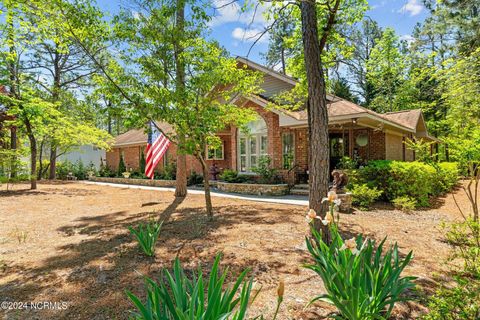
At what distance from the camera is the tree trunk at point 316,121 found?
4.60 meters

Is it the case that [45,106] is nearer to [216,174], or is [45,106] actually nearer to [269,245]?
[216,174]

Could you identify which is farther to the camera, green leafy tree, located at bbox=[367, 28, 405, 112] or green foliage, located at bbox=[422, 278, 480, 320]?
green leafy tree, located at bbox=[367, 28, 405, 112]

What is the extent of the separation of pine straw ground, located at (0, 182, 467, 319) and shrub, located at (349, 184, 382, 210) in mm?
403

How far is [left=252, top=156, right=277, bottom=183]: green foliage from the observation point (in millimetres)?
12805

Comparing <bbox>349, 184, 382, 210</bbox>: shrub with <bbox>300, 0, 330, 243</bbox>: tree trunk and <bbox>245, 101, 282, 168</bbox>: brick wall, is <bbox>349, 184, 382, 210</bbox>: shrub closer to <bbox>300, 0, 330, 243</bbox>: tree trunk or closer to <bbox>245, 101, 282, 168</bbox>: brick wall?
<bbox>245, 101, 282, 168</bbox>: brick wall

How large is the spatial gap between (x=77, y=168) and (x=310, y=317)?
27.9m

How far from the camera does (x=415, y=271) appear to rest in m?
4.04

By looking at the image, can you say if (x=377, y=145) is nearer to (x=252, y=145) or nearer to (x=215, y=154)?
(x=252, y=145)

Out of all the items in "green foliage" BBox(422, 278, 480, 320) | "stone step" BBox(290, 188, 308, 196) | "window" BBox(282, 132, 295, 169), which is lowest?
"green foliage" BBox(422, 278, 480, 320)

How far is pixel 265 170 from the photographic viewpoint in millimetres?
12953

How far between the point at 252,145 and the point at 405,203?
7708 millimetres

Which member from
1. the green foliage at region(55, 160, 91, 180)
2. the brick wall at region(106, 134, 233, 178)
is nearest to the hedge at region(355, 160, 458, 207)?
the brick wall at region(106, 134, 233, 178)

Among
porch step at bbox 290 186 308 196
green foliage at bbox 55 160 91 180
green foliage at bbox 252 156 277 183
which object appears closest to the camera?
porch step at bbox 290 186 308 196

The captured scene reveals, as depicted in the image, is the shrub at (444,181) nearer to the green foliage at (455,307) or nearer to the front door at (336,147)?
the front door at (336,147)
